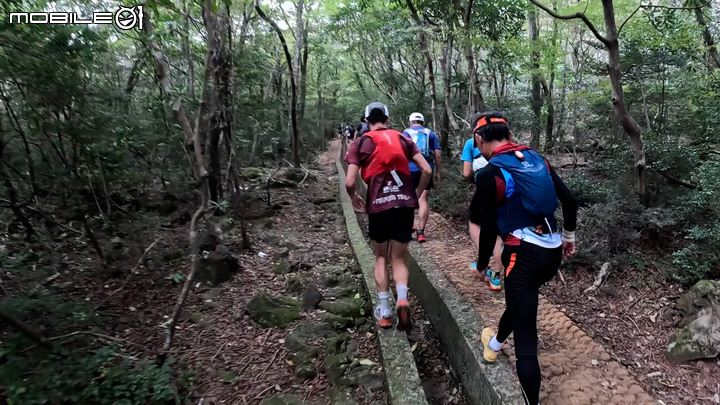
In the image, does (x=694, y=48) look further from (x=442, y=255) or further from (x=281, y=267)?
(x=281, y=267)

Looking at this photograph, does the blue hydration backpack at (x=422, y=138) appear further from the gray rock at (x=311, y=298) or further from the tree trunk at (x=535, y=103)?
the tree trunk at (x=535, y=103)

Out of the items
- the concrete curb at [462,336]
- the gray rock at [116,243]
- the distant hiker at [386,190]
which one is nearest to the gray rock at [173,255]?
the gray rock at [116,243]

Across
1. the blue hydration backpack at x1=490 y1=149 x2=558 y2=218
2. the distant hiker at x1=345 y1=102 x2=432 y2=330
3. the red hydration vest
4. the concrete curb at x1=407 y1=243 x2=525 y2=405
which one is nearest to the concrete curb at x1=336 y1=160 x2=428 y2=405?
the distant hiker at x1=345 y1=102 x2=432 y2=330

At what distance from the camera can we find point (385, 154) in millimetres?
3463

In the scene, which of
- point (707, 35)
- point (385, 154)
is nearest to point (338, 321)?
point (385, 154)

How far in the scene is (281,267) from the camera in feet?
19.5

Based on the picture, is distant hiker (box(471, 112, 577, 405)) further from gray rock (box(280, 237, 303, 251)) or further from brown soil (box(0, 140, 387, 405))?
gray rock (box(280, 237, 303, 251))

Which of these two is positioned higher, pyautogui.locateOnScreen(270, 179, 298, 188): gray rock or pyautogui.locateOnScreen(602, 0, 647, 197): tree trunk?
pyautogui.locateOnScreen(602, 0, 647, 197): tree trunk

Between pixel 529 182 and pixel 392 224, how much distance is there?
1.52 meters

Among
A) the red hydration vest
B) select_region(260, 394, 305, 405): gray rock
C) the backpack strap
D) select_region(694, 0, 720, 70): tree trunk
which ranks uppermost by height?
select_region(694, 0, 720, 70): tree trunk

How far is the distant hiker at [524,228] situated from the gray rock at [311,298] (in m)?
2.85

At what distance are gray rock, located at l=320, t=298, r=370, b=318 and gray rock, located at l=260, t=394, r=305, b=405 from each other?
137 cm

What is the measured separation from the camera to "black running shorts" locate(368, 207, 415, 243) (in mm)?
3584

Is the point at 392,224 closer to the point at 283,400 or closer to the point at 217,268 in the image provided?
the point at 283,400
